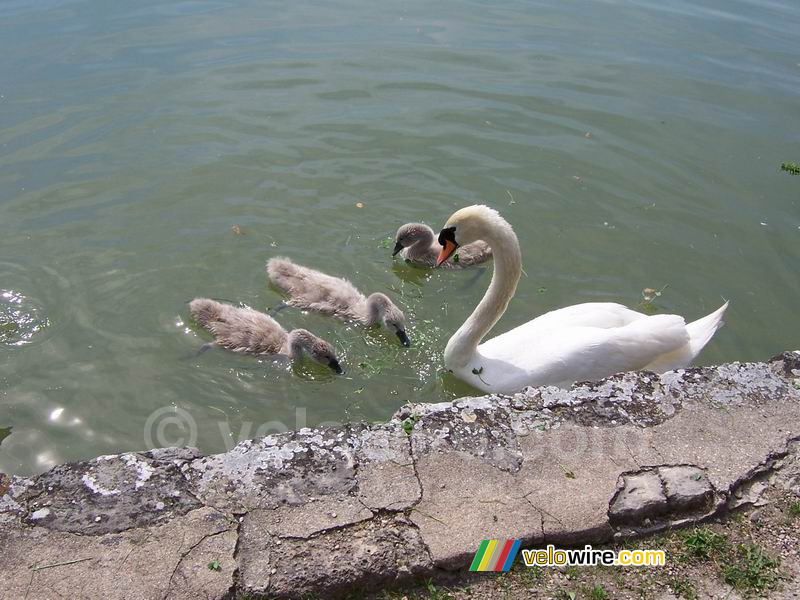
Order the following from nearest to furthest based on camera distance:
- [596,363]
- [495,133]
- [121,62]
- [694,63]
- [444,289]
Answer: [596,363] < [444,289] < [495,133] < [121,62] < [694,63]

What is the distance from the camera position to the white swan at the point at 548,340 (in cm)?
489

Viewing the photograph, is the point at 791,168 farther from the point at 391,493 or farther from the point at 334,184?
the point at 391,493

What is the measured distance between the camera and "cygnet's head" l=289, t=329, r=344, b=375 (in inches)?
219

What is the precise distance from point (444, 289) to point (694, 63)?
7.29 meters

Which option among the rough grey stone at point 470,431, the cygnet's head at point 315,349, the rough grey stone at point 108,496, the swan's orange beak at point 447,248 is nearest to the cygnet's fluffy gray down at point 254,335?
the cygnet's head at point 315,349

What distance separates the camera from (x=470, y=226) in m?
5.24

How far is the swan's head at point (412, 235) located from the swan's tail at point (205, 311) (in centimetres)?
184

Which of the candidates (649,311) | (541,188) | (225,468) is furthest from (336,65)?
(225,468)

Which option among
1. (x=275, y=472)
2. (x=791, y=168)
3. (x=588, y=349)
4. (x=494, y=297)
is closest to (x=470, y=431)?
(x=275, y=472)

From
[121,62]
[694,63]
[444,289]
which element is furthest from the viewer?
[694,63]

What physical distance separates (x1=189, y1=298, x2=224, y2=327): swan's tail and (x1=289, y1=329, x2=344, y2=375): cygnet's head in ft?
2.17

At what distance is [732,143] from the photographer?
9.34 metres

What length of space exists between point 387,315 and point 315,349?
2.32 feet

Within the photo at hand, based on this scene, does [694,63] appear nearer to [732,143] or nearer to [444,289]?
[732,143]
